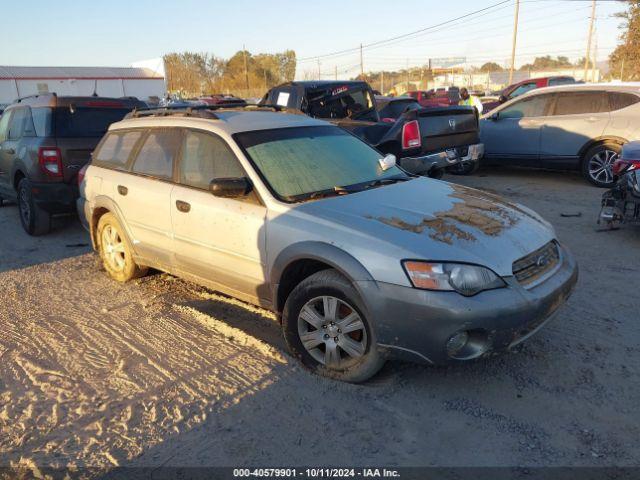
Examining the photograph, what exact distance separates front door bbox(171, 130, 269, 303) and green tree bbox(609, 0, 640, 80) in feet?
107

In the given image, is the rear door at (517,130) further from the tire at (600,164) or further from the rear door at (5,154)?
the rear door at (5,154)

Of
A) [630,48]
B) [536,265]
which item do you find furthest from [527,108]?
[630,48]

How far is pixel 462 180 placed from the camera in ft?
33.7

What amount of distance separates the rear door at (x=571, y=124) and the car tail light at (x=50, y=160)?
789 centimetres

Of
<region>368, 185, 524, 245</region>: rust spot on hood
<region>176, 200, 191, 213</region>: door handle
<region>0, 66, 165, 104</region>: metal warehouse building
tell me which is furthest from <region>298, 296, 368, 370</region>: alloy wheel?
<region>0, 66, 165, 104</region>: metal warehouse building

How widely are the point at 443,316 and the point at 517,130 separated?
802 cm

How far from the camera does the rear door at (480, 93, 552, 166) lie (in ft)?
31.9

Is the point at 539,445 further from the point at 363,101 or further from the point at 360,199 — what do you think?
the point at 363,101

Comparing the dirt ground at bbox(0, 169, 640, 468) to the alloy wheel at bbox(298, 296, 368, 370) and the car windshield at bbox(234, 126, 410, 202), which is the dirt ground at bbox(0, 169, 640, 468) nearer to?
the alloy wheel at bbox(298, 296, 368, 370)

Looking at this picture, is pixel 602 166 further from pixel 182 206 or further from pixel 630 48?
pixel 630 48

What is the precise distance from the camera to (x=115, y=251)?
5469mm

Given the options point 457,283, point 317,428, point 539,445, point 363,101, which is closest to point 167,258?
point 317,428

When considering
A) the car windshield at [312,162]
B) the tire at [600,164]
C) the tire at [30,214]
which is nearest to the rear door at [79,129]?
the tire at [30,214]

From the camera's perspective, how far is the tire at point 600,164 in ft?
28.9
